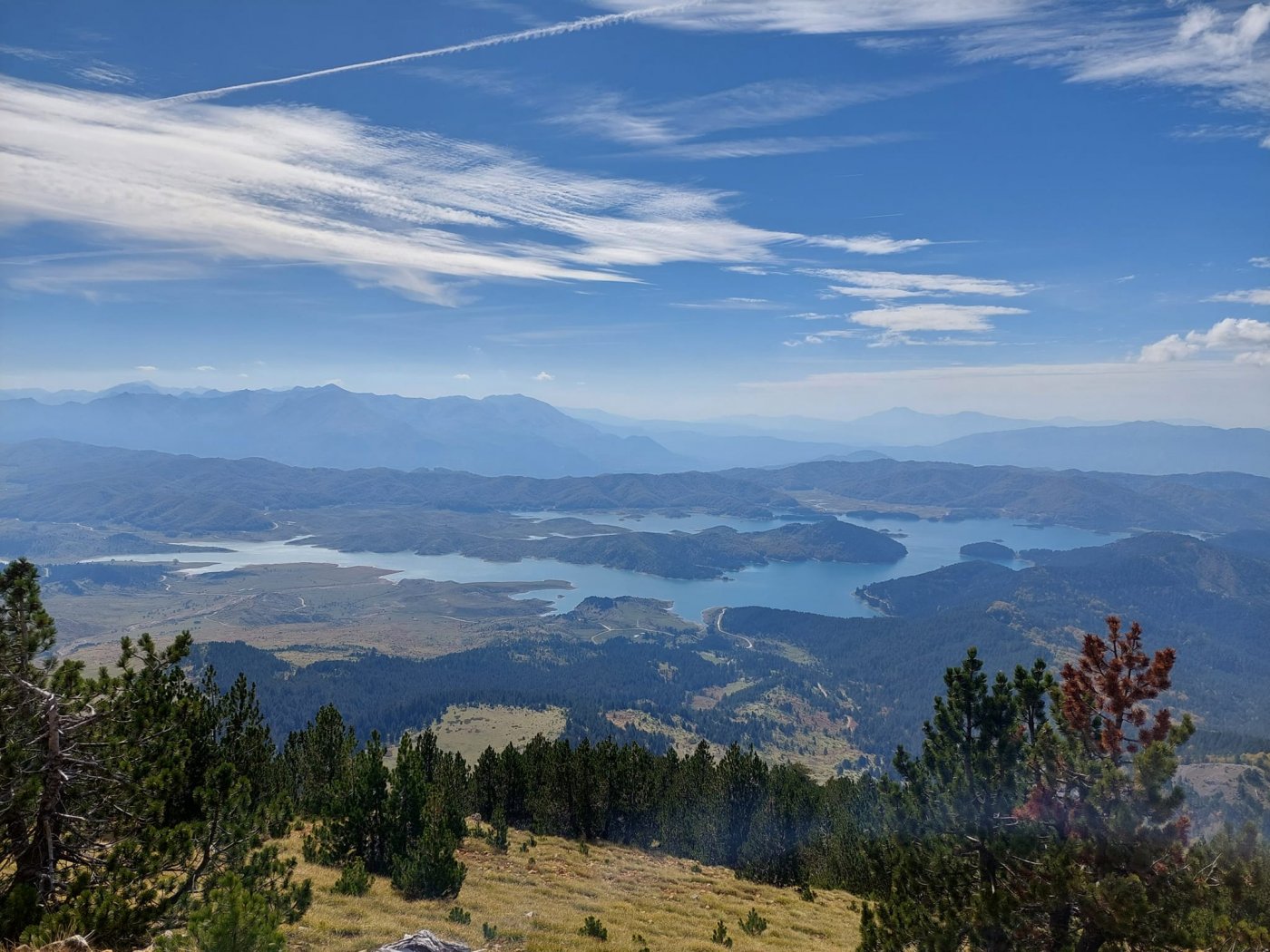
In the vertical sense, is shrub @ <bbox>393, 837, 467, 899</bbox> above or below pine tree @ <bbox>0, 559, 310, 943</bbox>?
below

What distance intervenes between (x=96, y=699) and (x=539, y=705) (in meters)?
195

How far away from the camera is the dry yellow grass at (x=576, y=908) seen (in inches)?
644

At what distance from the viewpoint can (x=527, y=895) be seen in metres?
23.1

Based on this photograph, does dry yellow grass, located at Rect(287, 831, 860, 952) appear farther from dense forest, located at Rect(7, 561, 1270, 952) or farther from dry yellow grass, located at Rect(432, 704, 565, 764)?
dry yellow grass, located at Rect(432, 704, 565, 764)

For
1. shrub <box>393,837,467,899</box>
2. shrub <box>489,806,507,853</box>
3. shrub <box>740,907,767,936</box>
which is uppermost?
shrub <box>393,837,467,899</box>

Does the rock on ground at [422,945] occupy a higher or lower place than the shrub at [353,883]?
higher

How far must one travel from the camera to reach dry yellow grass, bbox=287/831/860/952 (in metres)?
16.4

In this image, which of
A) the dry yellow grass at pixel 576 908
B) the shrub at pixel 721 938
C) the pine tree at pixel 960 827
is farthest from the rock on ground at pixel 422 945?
the shrub at pixel 721 938

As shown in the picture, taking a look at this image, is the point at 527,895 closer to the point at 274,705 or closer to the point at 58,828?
the point at 58,828

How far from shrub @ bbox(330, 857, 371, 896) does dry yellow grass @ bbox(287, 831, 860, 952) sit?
25 cm

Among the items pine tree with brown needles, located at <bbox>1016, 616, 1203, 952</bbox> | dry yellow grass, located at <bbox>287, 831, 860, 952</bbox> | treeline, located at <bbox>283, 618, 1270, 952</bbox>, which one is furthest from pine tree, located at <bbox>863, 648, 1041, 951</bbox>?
dry yellow grass, located at <bbox>287, 831, 860, 952</bbox>

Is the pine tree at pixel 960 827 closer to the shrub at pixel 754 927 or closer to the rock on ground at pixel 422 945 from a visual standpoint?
→ the rock on ground at pixel 422 945

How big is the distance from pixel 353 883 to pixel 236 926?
12935mm

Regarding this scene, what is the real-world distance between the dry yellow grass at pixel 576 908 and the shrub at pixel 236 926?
6925 millimetres
